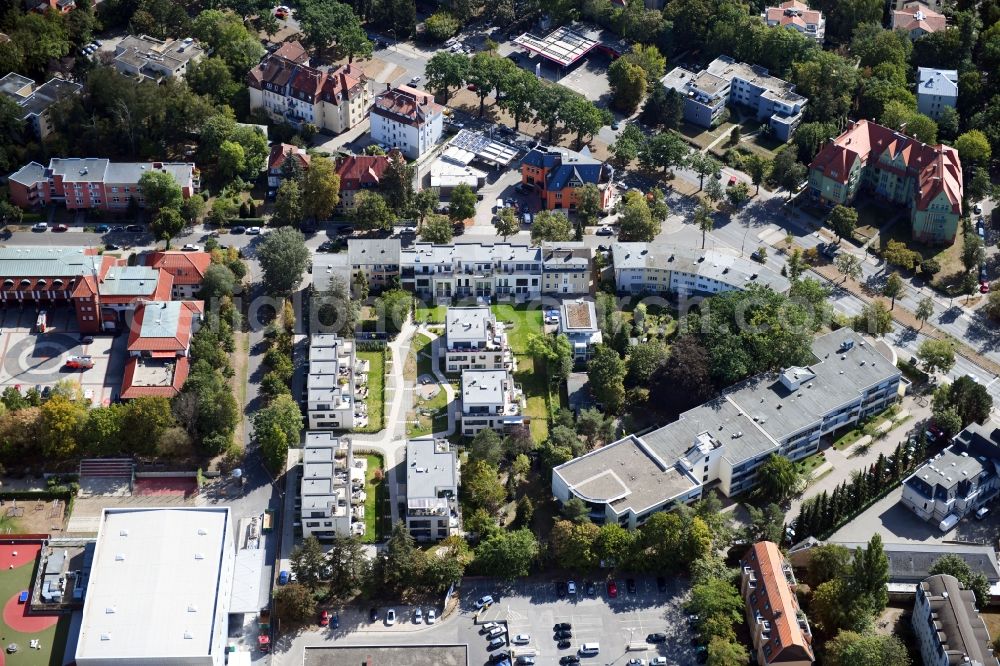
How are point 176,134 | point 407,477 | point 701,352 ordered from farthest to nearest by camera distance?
point 176,134, point 701,352, point 407,477

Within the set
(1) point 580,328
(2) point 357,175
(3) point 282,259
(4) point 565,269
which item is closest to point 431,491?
(1) point 580,328

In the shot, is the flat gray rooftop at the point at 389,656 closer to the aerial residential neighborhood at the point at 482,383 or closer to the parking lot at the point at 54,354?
the aerial residential neighborhood at the point at 482,383

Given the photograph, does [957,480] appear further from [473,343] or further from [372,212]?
[372,212]

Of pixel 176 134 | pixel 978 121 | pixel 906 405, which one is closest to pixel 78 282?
pixel 176 134

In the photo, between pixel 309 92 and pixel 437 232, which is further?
pixel 309 92

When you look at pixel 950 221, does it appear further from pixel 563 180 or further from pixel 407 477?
pixel 407 477

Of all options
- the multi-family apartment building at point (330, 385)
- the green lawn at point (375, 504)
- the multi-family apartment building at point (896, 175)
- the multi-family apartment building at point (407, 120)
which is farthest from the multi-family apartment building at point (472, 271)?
the multi-family apartment building at point (896, 175)
